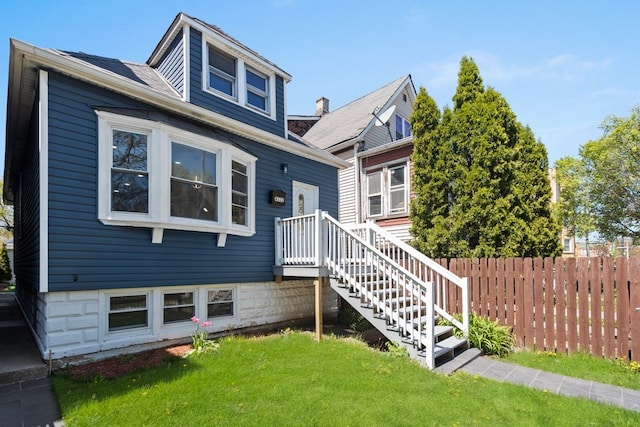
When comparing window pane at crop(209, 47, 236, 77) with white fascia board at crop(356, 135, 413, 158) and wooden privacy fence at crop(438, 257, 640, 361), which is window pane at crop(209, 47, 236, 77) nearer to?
white fascia board at crop(356, 135, 413, 158)

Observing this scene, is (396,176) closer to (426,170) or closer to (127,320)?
(426,170)

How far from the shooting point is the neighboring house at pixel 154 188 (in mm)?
5121

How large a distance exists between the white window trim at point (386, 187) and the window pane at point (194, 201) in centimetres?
752

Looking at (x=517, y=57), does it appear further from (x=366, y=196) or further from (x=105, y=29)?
(x=105, y=29)

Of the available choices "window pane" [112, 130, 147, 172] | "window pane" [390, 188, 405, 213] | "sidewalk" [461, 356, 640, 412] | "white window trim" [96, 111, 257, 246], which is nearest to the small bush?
"sidewalk" [461, 356, 640, 412]

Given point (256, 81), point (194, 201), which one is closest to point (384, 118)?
point (256, 81)

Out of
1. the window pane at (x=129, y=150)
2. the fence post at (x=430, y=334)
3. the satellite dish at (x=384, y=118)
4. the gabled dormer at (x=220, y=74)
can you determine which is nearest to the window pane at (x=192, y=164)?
the window pane at (x=129, y=150)

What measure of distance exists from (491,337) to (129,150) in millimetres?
6849

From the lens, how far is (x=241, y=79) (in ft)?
26.1

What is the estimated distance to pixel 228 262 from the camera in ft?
23.6

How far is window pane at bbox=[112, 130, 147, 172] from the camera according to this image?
18.6ft

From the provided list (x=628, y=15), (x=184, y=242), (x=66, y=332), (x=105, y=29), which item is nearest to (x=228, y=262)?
(x=184, y=242)

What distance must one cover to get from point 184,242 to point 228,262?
1057 millimetres

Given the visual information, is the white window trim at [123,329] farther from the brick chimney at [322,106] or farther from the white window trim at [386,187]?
the brick chimney at [322,106]
